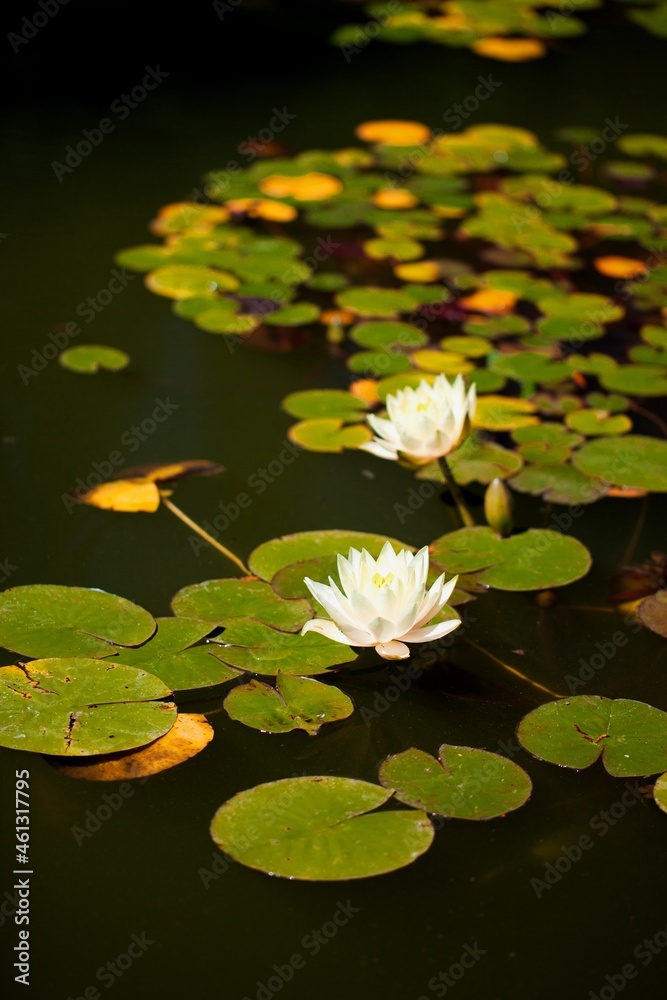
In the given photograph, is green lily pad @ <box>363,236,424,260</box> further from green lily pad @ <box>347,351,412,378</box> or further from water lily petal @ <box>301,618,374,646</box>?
water lily petal @ <box>301,618,374,646</box>

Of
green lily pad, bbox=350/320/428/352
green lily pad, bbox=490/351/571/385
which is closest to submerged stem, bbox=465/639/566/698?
green lily pad, bbox=490/351/571/385

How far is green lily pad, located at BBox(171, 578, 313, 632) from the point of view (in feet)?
5.39

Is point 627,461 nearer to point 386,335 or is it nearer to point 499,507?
point 499,507

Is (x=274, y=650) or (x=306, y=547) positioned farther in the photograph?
(x=306, y=547)

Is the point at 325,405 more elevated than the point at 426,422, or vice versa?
the point at 426,422

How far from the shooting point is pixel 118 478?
2043mm

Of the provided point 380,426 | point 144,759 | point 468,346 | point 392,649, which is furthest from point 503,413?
point 144,759

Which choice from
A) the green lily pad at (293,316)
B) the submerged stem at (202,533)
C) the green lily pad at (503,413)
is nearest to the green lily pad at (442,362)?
the green lily pad at (503,413)

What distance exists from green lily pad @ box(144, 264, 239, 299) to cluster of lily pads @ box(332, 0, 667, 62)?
1931 mm

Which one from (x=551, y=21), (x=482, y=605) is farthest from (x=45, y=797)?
(x=551, y=21)

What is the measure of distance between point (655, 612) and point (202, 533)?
77 centimetres

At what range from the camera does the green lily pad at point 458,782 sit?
136cm

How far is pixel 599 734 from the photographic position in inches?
57.9

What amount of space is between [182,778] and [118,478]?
78cm
